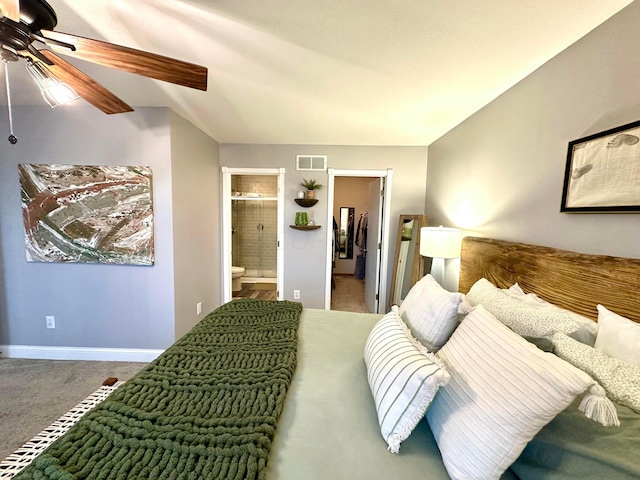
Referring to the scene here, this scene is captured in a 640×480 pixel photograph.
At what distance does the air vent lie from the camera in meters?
3.12

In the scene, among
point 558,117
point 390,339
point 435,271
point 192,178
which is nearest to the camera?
point 390,339

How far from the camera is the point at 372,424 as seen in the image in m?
0.85

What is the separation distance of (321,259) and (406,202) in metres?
1.37

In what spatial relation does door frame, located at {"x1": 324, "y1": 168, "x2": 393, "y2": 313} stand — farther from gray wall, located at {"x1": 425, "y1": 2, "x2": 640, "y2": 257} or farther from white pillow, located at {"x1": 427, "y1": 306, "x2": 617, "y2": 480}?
white pillow, located at {"x1": 427, "y1": 306, "x2": 617, "y2": 480}

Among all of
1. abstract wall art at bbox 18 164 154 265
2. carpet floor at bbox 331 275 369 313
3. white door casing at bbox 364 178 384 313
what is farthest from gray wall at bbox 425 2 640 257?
abstract wall art at bbox 18 164 154 265

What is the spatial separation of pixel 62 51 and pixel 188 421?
1.64m

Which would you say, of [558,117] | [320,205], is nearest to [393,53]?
[558,117]

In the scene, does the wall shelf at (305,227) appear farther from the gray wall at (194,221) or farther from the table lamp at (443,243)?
the table lamp at (443,243)

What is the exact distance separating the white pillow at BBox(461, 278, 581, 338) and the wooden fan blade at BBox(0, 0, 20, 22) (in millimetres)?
1990

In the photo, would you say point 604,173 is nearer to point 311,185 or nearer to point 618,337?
point 618,337

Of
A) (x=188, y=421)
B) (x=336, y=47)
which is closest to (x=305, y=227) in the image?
(x=336, y=47)

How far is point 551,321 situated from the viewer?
3.02ft

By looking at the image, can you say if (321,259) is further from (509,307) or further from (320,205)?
(509,307)

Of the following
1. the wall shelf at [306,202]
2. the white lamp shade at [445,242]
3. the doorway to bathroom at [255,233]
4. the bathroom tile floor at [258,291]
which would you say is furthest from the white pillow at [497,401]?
the doorway to bathroom at [255,233]
